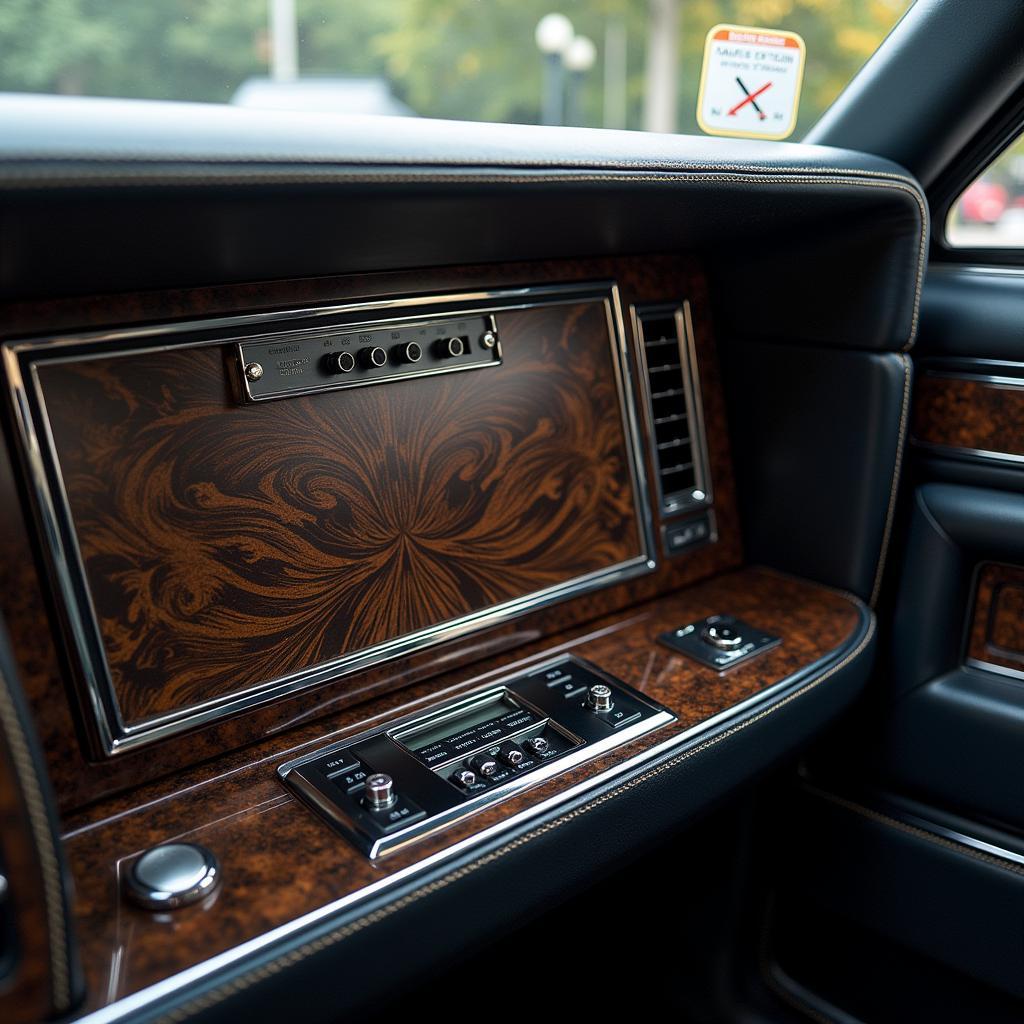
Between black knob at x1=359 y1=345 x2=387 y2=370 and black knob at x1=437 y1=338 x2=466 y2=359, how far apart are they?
0.09 m

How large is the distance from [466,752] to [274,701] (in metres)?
0.23

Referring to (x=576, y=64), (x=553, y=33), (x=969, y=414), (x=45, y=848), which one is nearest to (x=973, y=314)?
(x=969, y=414)

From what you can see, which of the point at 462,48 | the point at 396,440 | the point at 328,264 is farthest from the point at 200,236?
the point at 462,48

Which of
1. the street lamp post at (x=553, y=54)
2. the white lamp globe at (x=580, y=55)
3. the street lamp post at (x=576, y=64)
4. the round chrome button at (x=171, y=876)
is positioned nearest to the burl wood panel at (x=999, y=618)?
the round chrome button at (x=171, y=876)

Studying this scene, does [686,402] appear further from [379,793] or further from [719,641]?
[379,793]

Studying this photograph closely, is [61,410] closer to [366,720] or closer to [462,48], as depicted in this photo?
[366,720]

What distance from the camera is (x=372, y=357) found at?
1.15 metres

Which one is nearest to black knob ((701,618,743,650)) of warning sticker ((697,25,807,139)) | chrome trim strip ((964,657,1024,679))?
chrome trim strip ((964,657,1024,679))

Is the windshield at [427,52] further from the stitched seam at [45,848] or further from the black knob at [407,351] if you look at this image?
the stitched seam at [45,848]

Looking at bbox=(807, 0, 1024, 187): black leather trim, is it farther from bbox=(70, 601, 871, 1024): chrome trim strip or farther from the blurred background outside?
bbox=(70, 601, 871, 1024): chrome trim strip

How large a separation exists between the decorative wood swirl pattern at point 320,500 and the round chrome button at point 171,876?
0.16m

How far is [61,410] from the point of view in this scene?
940mm

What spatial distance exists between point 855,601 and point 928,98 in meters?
0.76

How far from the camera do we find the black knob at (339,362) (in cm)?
112
